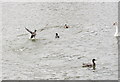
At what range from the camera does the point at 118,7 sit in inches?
2276

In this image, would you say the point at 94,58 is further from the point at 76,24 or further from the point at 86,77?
the point at 76,24

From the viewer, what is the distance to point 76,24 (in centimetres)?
4812

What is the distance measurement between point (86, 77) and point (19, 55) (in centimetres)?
905

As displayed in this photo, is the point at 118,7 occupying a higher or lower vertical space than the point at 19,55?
higher

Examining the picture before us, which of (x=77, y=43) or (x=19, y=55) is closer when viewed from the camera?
(x=19, y=55)

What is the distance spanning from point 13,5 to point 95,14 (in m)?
17.5

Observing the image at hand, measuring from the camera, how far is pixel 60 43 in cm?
3938

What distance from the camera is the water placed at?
30797mm

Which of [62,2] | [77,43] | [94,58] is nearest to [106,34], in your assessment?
[77,43]

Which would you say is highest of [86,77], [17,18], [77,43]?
[17,18]

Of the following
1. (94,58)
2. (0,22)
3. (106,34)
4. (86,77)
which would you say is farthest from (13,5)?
(86,77)

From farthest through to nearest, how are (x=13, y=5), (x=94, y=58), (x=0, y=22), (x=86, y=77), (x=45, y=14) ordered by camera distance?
1. (x=13, y=5)
2. (x=45, y=14)
3. (x=0, y=22)
4. (x=94, y=58)
5. (x=86, y=77)

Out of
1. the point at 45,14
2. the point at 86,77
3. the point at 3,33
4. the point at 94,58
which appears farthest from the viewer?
the point at 45,14

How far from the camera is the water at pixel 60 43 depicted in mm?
30797
